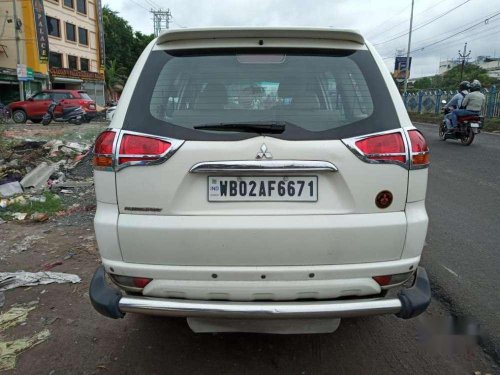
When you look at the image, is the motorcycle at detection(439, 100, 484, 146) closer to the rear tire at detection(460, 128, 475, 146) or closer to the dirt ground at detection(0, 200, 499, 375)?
the rear tire at detection(460, 128, 475, 146)

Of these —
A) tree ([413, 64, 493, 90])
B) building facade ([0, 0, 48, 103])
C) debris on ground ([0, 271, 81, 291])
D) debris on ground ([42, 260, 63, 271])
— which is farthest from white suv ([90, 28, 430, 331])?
tree ([413, 64, 493, 90])

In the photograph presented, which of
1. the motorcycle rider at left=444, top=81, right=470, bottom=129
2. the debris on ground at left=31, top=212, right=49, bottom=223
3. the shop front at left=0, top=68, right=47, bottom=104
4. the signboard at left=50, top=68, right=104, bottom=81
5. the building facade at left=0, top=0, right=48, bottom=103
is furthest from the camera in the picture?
the signboard at left=50, top=68, right=104, bottom=81

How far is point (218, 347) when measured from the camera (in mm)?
2914

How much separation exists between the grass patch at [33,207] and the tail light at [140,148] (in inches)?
171

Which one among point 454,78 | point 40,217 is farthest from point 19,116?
point 454,78

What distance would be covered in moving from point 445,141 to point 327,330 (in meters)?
13.1

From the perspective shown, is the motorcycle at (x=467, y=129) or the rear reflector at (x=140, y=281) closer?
the rear reflector at (x=140, y=281)

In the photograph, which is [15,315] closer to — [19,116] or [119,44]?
[19,116]

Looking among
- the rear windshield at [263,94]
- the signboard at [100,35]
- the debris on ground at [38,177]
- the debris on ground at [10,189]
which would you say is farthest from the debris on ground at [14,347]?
the signboard at [100,35]

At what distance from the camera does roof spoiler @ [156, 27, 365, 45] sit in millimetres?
2424

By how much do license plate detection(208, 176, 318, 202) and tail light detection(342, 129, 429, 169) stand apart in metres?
0.27

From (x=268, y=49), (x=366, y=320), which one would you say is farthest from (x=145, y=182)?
(x=366, y=320)

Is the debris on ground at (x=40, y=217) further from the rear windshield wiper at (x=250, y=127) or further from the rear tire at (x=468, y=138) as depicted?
the rear tire at (x=468, y=138)

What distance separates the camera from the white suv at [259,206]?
7.30ft
